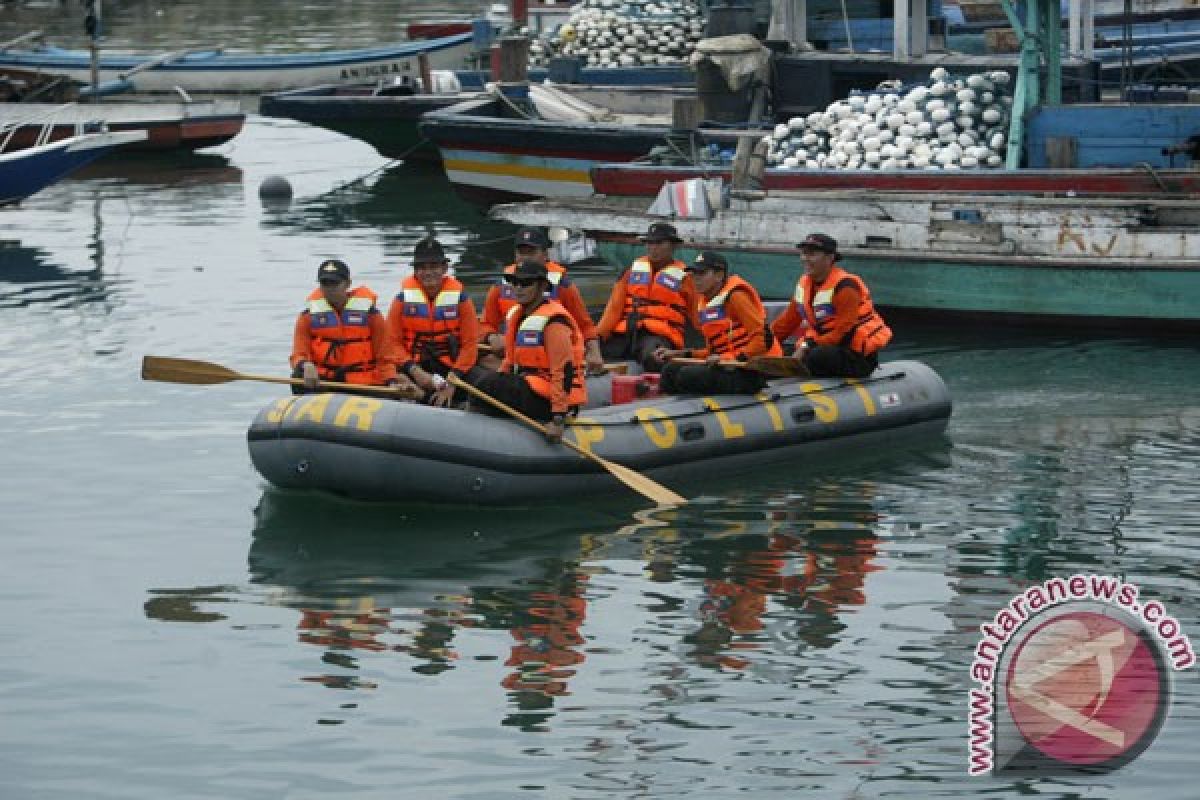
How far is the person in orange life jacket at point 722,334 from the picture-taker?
53.4 ft

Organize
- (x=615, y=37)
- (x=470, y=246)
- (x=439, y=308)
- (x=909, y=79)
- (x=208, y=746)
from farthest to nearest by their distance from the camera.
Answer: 1. (x=615, y=37)
2. (x=470, y=246)
3. (x=909, y=79)
4. (x=439, y=308)
5. (x=208, y=746)

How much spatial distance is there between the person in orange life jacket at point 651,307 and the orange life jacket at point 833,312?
955 millimetres

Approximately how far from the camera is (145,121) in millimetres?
34812

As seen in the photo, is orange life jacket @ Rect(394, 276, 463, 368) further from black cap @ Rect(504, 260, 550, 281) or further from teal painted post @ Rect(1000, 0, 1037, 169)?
teal painted post @ Rect(1000, 0, 1037, 169)

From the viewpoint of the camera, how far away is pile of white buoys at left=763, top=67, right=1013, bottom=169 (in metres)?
23.0

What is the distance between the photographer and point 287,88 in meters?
42.0

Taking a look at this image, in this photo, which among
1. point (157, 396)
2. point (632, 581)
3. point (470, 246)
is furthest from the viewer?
point (470, 246)

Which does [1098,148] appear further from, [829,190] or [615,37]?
[615,37]

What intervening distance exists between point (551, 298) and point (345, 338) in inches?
60.9

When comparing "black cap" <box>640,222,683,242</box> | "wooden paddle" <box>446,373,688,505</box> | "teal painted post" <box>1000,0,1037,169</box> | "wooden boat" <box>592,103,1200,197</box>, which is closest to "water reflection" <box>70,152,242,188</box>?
"wooden boat" <box>592,103,1200,197</box>

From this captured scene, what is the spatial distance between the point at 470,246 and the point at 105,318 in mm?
6032

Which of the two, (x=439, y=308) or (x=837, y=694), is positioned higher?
(x=439, y=308)

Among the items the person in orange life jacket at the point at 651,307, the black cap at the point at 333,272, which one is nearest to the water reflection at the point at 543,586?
the black cap at the point at 333,272

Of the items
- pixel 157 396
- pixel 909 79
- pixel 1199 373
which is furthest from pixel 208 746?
pixel 909 79
